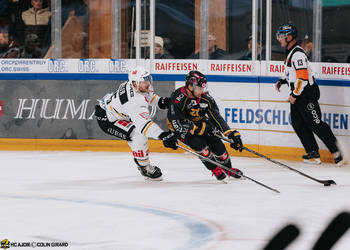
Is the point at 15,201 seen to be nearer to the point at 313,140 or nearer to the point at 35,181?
the point at 35,181

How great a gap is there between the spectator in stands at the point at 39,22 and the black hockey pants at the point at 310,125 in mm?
3431

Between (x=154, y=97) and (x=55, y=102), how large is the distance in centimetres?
269

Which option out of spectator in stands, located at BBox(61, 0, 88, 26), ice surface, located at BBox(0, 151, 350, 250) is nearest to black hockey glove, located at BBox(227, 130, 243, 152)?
ice surface, located at BBox(0, 151, 350, 250)

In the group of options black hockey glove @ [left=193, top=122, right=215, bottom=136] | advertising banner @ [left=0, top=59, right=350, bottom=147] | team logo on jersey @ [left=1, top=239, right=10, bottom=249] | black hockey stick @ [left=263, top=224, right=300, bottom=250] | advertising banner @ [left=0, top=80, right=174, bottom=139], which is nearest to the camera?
black hockey stick @ [left=263, top=224, right=300, bottom=250]

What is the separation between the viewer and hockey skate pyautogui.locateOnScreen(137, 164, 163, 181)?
7801 millimetres

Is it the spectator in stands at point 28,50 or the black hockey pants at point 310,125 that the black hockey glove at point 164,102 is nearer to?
the black hockey pants at point 310,125

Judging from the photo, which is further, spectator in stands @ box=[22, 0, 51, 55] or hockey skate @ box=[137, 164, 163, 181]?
spectator in stands @ box=[22, 0, 51, 55]

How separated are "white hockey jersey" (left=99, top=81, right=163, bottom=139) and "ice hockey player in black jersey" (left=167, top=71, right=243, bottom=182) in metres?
0.30

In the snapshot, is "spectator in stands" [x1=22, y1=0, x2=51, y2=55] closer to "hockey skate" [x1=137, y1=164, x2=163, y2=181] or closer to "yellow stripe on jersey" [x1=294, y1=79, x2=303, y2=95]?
"hockey skate" [x1=137, y1=164, x2=163, y2=181]

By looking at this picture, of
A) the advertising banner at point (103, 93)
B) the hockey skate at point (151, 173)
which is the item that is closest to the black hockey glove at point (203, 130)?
the hockey skate at point (151, 173)

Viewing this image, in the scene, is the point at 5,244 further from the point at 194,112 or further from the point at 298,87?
the point at 298,87

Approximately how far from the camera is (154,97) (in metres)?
7.91

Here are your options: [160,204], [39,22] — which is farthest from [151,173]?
[39,22]

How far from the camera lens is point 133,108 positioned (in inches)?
293
